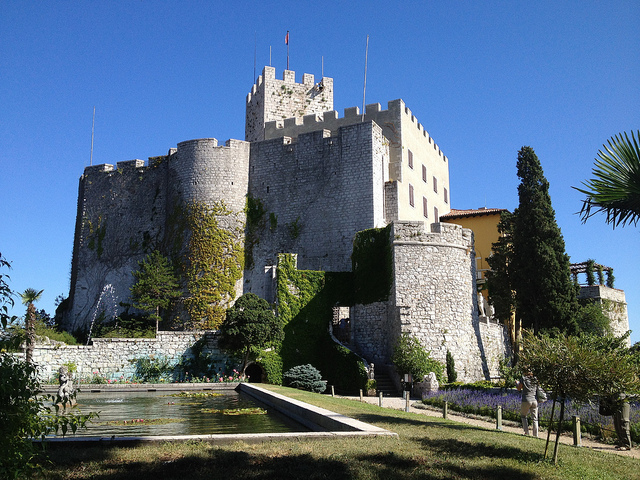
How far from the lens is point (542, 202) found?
93.1 ft

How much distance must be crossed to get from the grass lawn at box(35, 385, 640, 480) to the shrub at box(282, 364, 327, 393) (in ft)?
48.2

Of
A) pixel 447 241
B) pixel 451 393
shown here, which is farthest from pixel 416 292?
pixel 451 393

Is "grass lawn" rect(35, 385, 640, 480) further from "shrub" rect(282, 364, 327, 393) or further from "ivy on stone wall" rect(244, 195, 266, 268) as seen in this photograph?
"ivy on stone wall" rect(244, 195, 266, 268)

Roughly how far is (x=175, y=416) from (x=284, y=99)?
30978 mm

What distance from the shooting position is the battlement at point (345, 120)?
34.8 metres

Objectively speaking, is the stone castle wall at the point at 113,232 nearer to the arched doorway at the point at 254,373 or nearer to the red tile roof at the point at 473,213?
the arched doorway at the point at 254,373

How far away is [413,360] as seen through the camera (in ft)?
73.0

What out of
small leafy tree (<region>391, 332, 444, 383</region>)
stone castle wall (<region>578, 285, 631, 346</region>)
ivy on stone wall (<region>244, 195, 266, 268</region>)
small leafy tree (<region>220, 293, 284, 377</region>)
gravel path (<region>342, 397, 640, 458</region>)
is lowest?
gravel path (<region>342, 397, 640, 458</region>)

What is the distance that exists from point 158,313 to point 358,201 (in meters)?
13.2

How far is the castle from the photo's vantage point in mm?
24766

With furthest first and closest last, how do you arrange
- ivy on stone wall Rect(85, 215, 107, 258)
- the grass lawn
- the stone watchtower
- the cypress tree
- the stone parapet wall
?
the stone watchtower < ivy on stone wall Rect(85, 215, 107, 258) < the cypress tree < the stone parapet wall < the grass lawn

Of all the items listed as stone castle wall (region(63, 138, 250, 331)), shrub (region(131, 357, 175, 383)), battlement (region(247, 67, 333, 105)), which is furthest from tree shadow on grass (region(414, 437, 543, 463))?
battlement (region(247, 67, 333, 105))

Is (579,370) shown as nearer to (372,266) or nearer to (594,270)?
(372,266)

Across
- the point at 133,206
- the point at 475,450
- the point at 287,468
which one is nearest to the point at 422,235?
the point at 475,450
